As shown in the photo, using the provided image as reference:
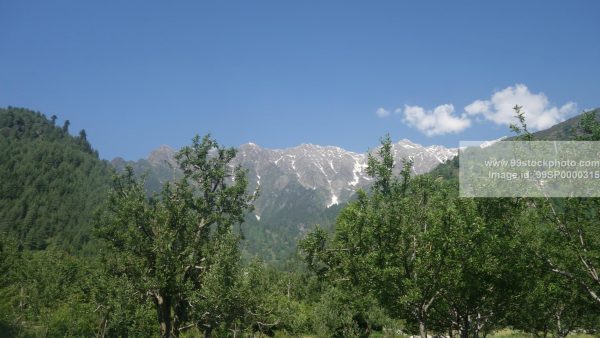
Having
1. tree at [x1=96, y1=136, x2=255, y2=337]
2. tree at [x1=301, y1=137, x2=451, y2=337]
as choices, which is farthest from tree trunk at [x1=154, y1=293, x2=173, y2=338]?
tree at [x1=301, y1=137, x2=451, y2=337]

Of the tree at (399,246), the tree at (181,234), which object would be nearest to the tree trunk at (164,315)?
the tree at (181,234)

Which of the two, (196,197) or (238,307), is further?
(196,197)

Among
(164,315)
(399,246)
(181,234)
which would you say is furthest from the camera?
(181,234)

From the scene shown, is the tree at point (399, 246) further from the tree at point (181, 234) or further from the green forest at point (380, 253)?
the tree at point (181, 234)

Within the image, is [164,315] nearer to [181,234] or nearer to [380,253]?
[181,234]

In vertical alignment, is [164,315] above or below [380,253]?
below

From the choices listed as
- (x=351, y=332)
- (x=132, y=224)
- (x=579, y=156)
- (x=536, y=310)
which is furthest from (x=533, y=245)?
(x=351, y=332)

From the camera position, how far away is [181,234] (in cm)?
3684

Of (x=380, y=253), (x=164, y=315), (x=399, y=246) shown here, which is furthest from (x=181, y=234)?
(x=399, y=246)

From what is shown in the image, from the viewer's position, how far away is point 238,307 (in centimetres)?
3494

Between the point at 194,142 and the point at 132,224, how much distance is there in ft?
31.0

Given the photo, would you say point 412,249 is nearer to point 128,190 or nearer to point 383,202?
point 383,202

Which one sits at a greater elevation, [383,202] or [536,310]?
[383,202]

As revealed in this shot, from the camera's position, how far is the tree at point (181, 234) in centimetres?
3378
